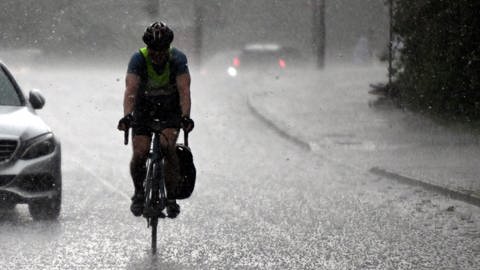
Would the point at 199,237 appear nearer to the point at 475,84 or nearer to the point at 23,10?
the point at 475,84

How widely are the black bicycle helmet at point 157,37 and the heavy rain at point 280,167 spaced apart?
288 millimetres

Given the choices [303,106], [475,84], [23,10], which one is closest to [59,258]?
[475,84]

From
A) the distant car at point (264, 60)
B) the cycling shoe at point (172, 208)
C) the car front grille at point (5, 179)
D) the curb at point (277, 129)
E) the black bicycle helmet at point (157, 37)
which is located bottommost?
the distant car at point (264, 60)

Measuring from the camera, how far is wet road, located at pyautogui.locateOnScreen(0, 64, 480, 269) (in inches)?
360

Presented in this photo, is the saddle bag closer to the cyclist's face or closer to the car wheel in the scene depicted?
the cyclist's face

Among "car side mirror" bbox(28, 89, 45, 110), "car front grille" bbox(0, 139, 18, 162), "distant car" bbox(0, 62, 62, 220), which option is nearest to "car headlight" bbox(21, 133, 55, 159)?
"distant car" bbox(0, 62, 62, 220)

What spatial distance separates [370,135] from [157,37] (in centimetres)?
1193

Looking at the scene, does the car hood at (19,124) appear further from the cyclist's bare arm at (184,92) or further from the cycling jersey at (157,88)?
the cyclist's bare arm at (184,92)

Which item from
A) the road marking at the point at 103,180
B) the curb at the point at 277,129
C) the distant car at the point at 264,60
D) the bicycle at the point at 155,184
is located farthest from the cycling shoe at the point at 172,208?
the distant car at the point at 264,60

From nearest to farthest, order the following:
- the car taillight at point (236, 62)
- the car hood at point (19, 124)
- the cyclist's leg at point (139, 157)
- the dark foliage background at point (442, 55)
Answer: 1. the cyclist's leg at point (139, 157)
2. the car hood at point (19, 124)
3. the dark foliage background at point (442, 55)
4. the car taillight at point (236, 62)

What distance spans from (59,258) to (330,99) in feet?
59.8

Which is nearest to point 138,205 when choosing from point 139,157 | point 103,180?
point 139,157

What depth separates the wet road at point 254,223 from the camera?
913 centimetres

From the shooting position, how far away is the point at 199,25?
5322 cm
